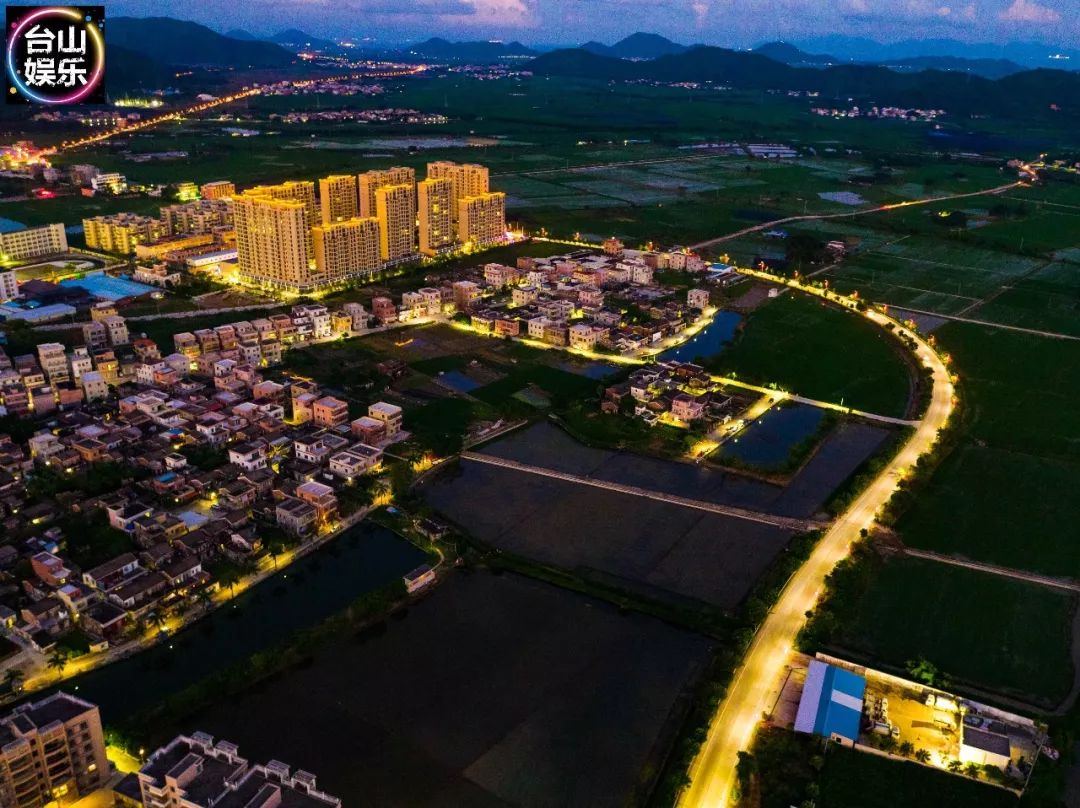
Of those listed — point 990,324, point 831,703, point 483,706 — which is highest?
point 990,324

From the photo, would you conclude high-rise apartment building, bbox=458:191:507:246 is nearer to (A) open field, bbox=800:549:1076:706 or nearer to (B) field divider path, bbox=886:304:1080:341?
(B) field divider path, bbox=886:304:1080:341

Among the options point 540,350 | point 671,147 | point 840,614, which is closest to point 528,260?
point 540,350

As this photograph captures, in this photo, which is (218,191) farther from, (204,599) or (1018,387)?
(1018,387)

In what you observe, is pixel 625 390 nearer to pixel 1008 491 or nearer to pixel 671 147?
pixel 1008 491

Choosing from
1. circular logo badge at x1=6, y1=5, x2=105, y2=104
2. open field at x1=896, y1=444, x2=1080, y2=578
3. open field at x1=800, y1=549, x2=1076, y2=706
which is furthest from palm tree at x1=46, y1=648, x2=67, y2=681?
open field at x1=896, y1=444, x2=1080, y2=578

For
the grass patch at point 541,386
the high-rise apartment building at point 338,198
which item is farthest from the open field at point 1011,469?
the high-rise apartment building at point 338,198

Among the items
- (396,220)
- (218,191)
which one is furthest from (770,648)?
(218,191)
